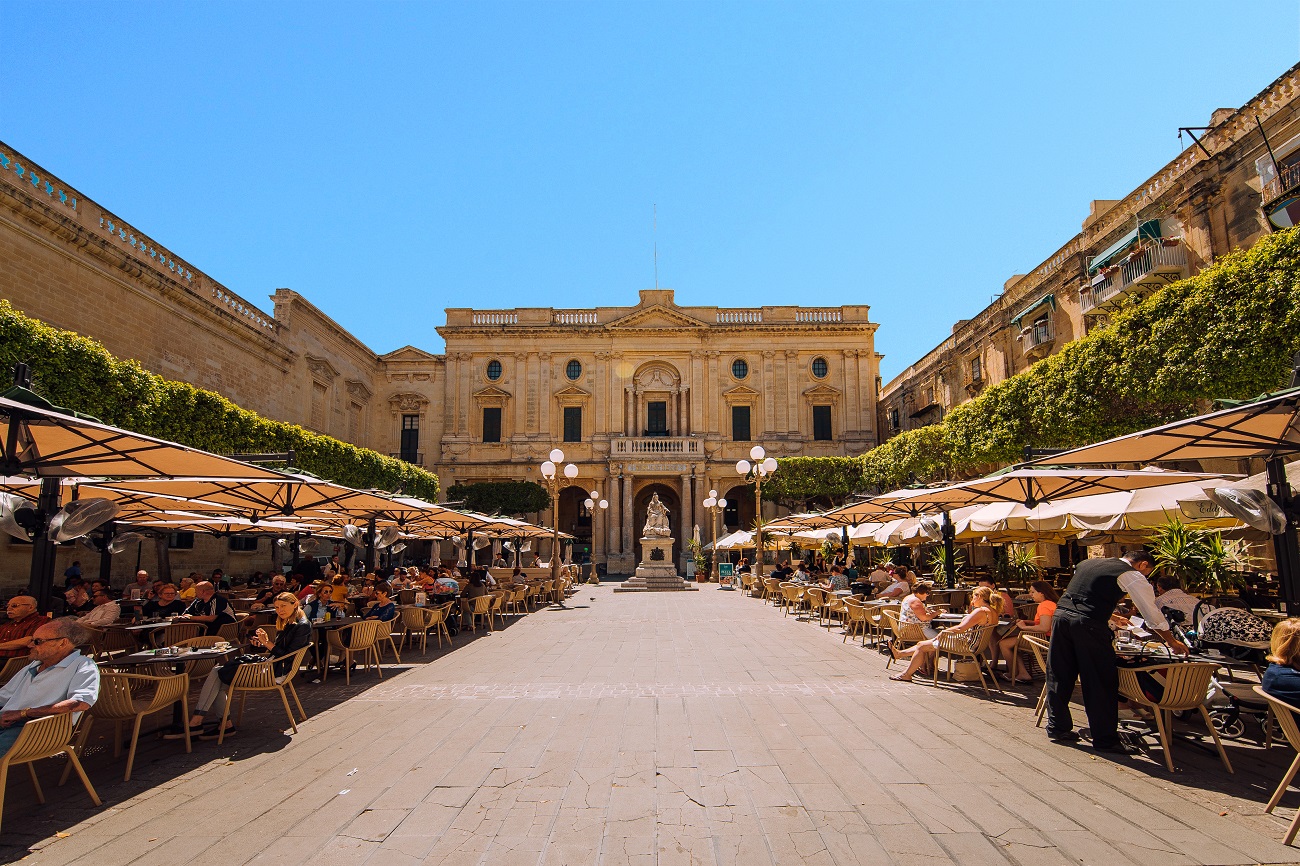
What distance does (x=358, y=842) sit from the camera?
12.0ft

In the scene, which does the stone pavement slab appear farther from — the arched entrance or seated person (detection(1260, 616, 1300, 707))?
the arched entrance

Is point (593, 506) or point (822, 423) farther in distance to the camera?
point (822, 423)

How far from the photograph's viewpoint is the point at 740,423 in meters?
40.3

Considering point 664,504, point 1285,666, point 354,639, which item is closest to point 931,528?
point 1285,666

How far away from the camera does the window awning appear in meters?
23.1

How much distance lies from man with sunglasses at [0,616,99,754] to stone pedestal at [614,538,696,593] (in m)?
20.2

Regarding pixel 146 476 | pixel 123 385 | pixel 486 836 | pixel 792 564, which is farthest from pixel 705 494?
pixel 486 836

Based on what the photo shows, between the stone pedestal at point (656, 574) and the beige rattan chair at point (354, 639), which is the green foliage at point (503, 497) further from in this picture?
the beige rattan chair at point (354, 639)

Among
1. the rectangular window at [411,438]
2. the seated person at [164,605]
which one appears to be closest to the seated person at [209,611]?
the seated person at [164,605]

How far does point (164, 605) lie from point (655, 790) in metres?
8.18

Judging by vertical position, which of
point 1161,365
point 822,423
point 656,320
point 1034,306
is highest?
point 656,320

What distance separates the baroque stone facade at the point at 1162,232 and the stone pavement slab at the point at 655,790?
47.8 ft

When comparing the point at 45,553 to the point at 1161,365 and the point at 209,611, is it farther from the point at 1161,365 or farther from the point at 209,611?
the point at 1161,365

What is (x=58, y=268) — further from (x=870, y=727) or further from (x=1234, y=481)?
(x=1234, y=481)
